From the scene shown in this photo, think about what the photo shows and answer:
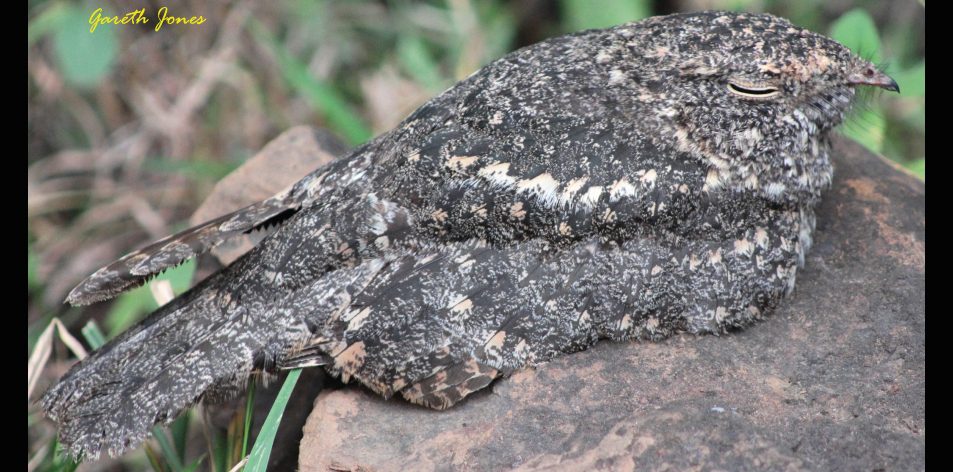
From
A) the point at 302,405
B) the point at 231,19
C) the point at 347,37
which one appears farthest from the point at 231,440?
the point at 347,37

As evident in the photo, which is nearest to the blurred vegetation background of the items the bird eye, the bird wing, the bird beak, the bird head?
the bird beak

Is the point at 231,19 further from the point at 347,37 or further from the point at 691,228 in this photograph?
the point at 691,228

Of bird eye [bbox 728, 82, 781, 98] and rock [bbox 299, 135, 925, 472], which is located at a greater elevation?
bird eye [bbox 728, 82, 781, 98]
